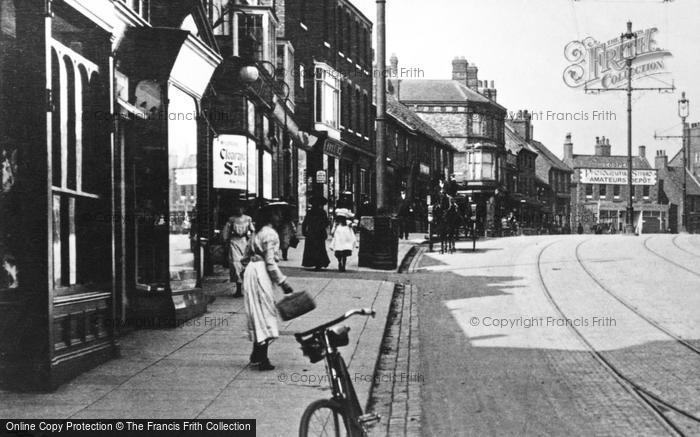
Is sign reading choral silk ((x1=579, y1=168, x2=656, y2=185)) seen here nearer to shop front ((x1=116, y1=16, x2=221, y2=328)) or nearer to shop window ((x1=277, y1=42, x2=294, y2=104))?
shop window ((x1=277, y1=42, x2=294, y2=104))

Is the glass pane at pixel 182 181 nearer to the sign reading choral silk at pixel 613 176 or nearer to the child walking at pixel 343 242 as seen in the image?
the child walking at pixel 343 242

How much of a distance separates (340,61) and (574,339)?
2843cm

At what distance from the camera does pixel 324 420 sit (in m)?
4.96

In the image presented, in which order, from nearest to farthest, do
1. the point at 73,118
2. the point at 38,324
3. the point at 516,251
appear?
the point at 38,324 < the point at 73,118 < the point at 516,251

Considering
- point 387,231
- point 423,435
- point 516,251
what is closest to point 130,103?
point 423,435

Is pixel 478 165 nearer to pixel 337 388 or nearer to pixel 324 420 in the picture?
pixel 337 388

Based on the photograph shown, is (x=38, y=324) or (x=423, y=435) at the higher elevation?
(x=38, y=324)

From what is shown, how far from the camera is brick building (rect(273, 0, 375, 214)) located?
33125 millimetres

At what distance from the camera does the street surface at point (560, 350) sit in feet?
23.2

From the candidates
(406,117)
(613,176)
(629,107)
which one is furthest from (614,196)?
(629,107)

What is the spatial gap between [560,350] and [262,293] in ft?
12.1

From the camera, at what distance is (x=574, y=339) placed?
11016 mm

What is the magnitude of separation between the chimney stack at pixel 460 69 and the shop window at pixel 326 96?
37.8 m

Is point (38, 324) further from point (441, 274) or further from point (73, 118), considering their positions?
point (441, 274)
